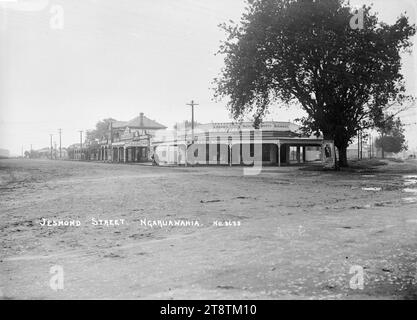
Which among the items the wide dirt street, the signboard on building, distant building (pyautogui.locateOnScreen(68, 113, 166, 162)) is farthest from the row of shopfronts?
the wide dirt street

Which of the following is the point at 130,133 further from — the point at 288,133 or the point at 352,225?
the point at 352,225

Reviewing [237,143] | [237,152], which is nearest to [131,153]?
[237,152]

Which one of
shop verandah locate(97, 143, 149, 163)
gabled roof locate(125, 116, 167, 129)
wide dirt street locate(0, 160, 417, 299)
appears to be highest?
gabled roof locate(125, 116, 167, 129)

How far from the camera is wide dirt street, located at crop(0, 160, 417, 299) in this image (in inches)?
178

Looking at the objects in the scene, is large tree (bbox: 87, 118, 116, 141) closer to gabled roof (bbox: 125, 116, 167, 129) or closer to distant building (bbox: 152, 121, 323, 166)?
gabled roof (bbox: 125, 116, 167, 129)

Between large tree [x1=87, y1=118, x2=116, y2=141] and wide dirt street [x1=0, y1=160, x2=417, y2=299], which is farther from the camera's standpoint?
large tree [x1=87, y1=118, x2=116, y2=141]

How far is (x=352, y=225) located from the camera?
814cm

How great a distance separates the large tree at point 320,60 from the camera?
84.3ft

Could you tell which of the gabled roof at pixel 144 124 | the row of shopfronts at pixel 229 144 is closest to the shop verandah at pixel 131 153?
the gabled roof at pixel 144 124

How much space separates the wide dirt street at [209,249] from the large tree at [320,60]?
53.6 ft

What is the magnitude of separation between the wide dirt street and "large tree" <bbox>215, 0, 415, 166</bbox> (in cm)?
1632

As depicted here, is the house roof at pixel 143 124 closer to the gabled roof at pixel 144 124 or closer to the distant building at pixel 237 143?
the gabled roof at pixel 144 124

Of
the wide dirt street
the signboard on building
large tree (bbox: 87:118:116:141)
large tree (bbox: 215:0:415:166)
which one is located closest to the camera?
the wide dirt street
